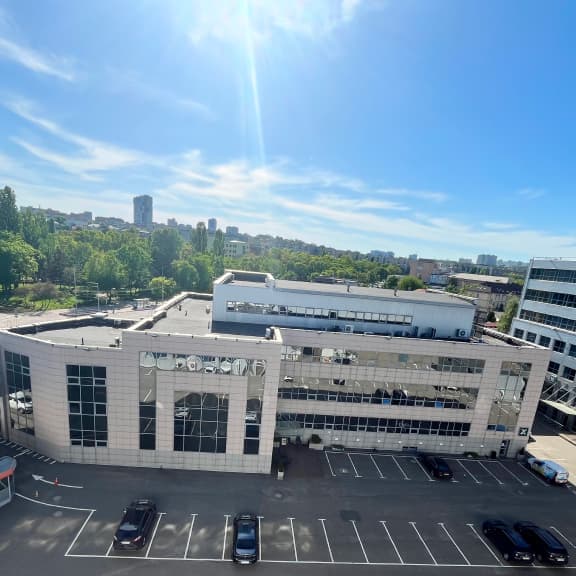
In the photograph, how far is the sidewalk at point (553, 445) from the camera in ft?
123

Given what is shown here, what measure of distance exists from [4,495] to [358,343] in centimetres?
3160

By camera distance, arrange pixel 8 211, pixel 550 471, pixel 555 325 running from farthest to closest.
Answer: pixel 8 211, pixel 555 325, pixel 550 471

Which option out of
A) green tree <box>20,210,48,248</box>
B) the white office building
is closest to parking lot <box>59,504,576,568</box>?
the white office building

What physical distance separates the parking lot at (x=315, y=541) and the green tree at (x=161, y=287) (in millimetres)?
81512

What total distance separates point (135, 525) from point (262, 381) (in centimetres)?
1325

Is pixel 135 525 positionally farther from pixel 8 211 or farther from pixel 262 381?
pixel 8 211

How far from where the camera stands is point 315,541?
23672mm

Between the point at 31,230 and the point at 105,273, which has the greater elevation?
the point at 31,230

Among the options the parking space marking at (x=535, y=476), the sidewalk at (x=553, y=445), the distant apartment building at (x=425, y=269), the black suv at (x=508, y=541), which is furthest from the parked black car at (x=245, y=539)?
the distant apartment building at (x=425, y=269)

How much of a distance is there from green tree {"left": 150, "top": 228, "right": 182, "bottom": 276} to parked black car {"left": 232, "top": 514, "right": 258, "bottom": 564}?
10867 centimetres

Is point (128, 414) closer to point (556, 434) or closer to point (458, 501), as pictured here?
point (458, 501)

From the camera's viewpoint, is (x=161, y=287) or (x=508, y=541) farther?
(x=161, y=287)

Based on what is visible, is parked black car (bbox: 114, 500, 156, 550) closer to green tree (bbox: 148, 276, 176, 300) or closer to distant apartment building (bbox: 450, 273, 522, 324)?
green tree (bbox: 148, 276, 176, 300)

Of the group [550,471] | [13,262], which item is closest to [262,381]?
[550,471]
